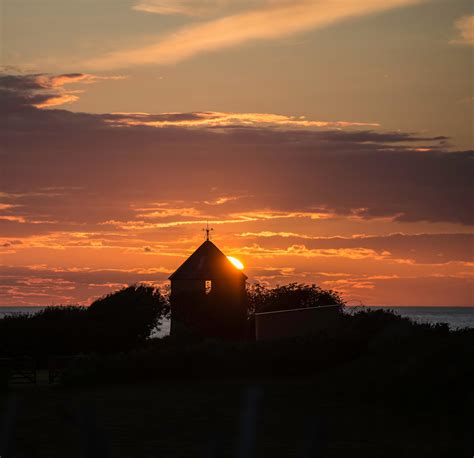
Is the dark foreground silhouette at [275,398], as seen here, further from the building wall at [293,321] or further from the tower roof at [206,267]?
the tower roof at [206,267]

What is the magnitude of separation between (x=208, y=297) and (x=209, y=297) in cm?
7

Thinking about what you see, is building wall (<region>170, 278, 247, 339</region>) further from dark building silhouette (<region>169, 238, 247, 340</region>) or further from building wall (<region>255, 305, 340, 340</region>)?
building wall (<region>255, 305, 340, 340</region>)

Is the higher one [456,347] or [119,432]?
[456,347]

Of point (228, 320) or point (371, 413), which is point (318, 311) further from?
point (371, 413)

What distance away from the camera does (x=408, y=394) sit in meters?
24.7

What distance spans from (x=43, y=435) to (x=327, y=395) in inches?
405

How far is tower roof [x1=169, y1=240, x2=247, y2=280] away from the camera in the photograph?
62.6 m

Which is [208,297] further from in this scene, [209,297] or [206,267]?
[206,267]

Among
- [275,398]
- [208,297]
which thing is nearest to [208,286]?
[208,297]

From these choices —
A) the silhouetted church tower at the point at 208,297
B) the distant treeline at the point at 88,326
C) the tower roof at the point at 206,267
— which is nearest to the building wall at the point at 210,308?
the silhouetted church tower at the point at 208,297

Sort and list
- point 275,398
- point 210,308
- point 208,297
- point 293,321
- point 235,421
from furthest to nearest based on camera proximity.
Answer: point 208,297, point 210,308, point 293,321, point 275,398, point 235,421

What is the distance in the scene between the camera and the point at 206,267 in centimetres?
6312

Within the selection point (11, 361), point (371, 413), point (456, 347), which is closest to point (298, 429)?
point (371, 413)

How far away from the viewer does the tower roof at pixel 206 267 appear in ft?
205
